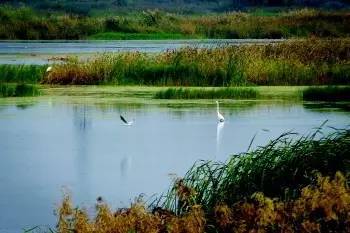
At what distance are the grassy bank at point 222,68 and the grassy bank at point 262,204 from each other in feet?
40.7

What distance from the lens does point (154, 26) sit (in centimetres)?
5131

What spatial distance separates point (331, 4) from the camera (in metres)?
68.1

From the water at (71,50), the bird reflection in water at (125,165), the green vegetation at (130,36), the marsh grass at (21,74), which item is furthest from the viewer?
the green vegetation at (130,36)

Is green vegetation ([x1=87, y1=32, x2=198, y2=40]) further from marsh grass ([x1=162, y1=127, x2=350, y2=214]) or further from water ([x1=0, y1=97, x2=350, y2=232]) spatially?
marsh grass ([x1=162, y1=127, x2=350, y2=214])

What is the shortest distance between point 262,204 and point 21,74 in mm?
16091

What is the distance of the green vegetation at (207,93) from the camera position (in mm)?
18156

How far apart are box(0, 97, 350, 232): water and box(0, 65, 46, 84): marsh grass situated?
296 cm

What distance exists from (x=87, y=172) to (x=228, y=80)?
964 centimetres

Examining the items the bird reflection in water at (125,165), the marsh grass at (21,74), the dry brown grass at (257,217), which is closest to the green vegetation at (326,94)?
the marsh grass at (21,74)

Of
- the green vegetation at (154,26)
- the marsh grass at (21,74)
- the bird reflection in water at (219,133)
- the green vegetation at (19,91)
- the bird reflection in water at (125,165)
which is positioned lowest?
the bird reflection in water at (125,165)

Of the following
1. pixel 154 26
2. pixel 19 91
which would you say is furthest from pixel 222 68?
pixel 154 26

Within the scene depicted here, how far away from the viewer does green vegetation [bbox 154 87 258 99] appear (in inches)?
715

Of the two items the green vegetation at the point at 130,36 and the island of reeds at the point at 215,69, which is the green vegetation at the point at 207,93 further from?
the green vegetation at the point at 130,36

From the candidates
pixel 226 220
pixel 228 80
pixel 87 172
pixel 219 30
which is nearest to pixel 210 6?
pixel 219 30
